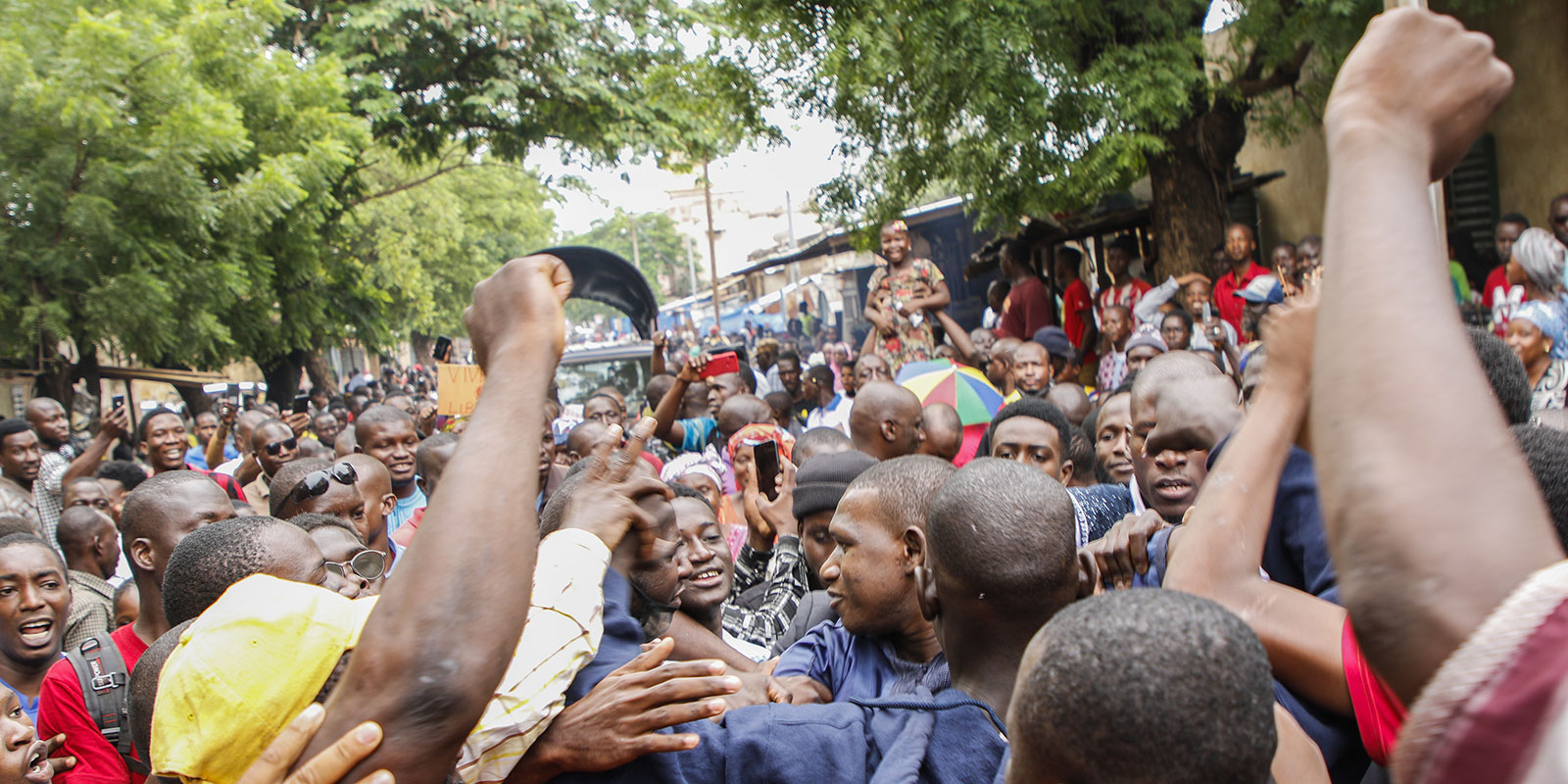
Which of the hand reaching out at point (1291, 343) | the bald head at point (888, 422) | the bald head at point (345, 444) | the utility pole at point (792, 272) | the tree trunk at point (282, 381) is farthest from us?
the utility pole at point (792, 272)

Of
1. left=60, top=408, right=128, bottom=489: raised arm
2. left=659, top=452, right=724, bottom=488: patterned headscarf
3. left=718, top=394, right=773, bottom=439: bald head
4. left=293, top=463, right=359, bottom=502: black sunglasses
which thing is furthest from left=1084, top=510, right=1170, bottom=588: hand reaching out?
left=60, top=408, right=128, bottom=489: raised arm

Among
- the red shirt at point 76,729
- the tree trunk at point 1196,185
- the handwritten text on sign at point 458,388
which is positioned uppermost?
the tree trunk at point 1196,185

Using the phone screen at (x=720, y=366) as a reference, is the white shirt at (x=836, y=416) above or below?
below

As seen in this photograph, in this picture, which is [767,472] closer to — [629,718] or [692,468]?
[692,468]

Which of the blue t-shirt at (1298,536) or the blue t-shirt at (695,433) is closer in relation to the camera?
the blue t-shirt at (1298,536)

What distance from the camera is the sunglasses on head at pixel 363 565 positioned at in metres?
3.25

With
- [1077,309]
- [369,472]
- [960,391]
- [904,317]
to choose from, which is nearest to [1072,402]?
[960,391]

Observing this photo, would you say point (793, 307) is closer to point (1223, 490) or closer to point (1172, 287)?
point (1172, 287)

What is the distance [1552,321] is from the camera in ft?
20.0

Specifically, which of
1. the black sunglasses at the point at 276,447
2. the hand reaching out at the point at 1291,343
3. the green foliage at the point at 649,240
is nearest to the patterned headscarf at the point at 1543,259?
the hand reaching out at the point at 1291,343

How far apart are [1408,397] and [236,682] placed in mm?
1445

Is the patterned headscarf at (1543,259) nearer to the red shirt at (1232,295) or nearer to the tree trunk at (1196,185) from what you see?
the red shirt at (1232,295)

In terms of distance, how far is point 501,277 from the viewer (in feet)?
5.29

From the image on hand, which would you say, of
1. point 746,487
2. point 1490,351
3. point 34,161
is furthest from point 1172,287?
point 34,161
